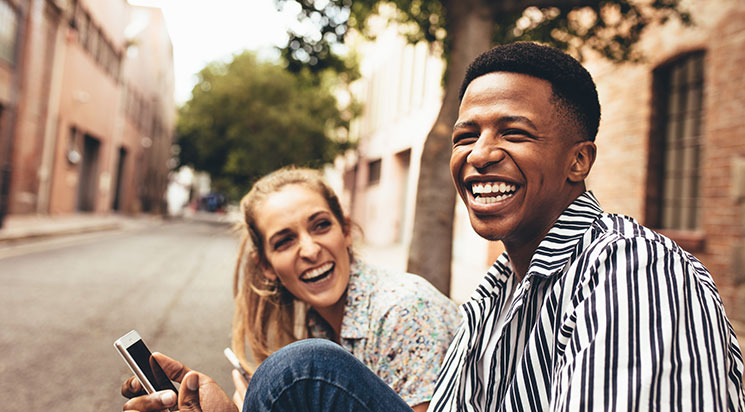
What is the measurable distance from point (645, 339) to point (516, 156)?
604 mm

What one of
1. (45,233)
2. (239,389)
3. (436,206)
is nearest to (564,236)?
(239,389)

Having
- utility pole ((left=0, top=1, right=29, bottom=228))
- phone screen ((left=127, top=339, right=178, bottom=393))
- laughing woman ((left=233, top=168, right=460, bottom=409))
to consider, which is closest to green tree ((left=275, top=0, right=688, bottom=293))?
laughing woman ((left=233, top=168, right=460, bottom=409))

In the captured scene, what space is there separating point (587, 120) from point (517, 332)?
59 cm

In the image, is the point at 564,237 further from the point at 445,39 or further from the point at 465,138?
the point at 445,39

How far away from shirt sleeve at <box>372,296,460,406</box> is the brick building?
1198cm

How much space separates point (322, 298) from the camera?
2.35 meters

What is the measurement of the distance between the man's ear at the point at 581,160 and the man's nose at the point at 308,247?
3.89 ft

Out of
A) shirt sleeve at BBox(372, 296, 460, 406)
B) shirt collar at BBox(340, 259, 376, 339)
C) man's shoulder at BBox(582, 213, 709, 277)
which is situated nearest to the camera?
man's shoulder at BBox(582, 213, 709, 277)

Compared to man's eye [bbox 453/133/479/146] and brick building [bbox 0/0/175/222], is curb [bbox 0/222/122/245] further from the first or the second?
man's eye [bbox 453/133/479/146]

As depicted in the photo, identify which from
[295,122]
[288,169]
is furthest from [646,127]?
[295,122]

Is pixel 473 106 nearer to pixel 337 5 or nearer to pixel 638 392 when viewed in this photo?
pixel 638 392

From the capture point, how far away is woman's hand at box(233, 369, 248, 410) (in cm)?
225

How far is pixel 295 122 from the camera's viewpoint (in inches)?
954

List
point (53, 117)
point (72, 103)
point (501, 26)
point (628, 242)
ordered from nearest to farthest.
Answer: point (628, 242) < point (501, 26) < point (53, 117) < point (72, 103)
